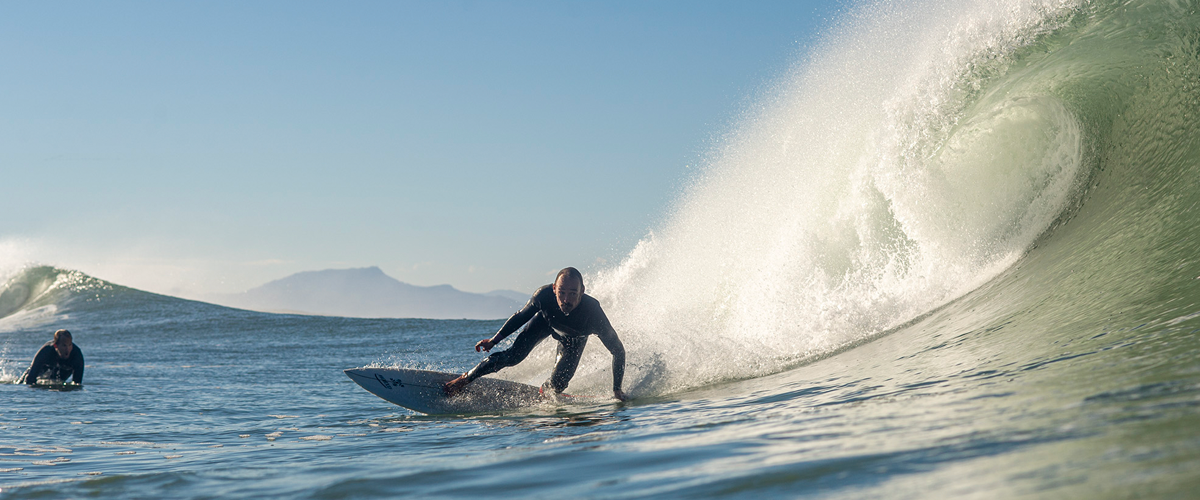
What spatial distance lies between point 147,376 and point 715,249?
1033cm

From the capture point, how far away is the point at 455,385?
6977mm

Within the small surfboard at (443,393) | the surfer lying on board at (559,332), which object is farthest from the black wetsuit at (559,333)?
the small surfboard at (443,393)

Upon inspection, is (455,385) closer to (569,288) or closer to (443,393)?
(443,393)

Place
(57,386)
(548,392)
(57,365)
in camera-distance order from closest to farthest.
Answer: (548,392) < (57,386) < (57,365)

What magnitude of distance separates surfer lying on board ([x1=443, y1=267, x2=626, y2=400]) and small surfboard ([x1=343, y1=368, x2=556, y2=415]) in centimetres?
13

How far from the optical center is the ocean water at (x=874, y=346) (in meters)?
2.92

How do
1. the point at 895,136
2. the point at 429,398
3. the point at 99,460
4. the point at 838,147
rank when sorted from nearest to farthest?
the point at 99,460
the point at 429,398
the point at 895,136
the point at 838,147

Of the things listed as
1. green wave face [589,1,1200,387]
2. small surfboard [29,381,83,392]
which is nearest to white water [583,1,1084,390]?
green wave face [589,1,1200,387]

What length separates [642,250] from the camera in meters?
14.4

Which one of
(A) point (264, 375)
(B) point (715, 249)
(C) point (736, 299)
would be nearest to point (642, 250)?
(B) point (715, 249)

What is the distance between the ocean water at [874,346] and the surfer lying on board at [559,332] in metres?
0.49

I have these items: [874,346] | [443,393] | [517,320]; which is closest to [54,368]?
[443,393]

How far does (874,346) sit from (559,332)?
3.01 m

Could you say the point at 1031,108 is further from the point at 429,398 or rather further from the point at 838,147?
the point at 429,398
